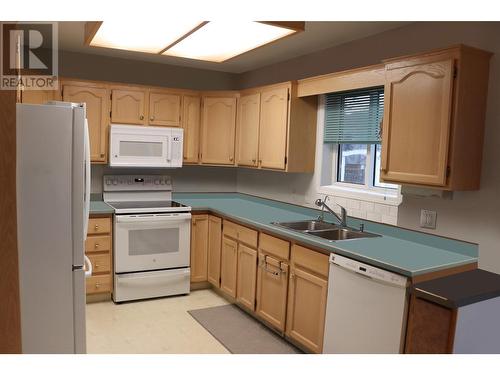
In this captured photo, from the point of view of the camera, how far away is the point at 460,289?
78.2 inches

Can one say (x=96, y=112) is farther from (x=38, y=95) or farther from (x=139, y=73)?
(x=139, y=73)

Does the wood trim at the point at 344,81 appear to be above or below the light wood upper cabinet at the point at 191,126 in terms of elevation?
above

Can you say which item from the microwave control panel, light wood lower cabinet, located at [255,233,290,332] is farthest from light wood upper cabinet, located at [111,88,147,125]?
light wood lower cabinet, located at [255,233,290,332]

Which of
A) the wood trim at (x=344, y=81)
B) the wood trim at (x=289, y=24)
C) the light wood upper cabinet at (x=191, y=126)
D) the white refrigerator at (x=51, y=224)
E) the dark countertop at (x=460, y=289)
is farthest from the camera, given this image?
the light wood upper cabinet at (x=191, y=126)

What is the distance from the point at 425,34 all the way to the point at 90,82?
9.57ft

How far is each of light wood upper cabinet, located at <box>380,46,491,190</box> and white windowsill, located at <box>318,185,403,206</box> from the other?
0.43 meters

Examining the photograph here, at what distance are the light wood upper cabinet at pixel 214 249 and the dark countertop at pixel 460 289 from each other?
87.5 inches

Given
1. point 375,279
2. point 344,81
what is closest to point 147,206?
point 344,81

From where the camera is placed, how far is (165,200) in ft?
14.7

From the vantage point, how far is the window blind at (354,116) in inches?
125

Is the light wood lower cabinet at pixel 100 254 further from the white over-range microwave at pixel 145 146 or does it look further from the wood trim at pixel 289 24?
the wood trim at pixel 289 24

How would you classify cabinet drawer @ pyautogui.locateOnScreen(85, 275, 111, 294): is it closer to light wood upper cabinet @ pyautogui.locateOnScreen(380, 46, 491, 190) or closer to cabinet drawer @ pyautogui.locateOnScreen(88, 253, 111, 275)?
cabinet drawer @ pyautogui.locateOnScreen(88, 253, 111, 275)

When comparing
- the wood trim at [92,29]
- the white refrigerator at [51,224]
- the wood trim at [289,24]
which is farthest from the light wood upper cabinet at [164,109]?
the wood trim at [289,24]

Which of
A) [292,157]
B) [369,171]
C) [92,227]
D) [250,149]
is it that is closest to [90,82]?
[92,227]
